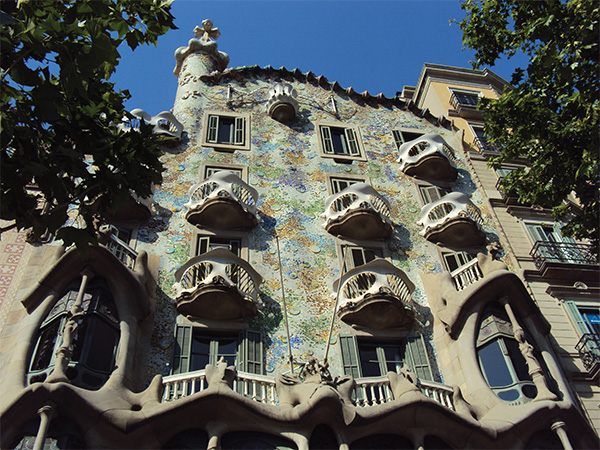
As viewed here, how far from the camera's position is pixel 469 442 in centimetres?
1204

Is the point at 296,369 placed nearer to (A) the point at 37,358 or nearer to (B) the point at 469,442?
(B) the point at 469,442

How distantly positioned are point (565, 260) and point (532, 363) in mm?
5400

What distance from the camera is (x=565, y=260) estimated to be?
1762 cm

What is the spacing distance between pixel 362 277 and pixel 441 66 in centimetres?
1569

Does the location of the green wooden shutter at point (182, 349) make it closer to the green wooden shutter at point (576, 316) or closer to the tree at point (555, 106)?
the tree at point (555, 106)

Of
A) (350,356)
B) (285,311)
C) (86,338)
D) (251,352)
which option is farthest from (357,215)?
(86,338)

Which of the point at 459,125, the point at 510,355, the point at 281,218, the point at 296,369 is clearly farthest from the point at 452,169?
the point at 296,369

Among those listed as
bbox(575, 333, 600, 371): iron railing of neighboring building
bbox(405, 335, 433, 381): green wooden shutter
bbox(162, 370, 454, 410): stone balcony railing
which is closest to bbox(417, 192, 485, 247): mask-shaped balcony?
bbox(405, 335, 433, 381): green wooden shutter

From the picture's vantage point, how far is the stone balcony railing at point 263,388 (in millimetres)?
11898

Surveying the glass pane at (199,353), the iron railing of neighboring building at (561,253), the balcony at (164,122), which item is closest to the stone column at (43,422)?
the glass pane at (199,353)

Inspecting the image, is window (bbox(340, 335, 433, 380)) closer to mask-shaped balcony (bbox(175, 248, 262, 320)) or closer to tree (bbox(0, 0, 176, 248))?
mask-shaped balcony (bbox(175, 248, 262, 320))

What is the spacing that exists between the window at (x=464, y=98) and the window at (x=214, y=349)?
49.5 ft

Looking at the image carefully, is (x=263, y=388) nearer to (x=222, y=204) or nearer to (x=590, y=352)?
(x=222, y=204)

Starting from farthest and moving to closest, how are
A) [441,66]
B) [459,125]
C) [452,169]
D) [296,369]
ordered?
[441,66] < [459,125] < [452,169] < [296,369]
